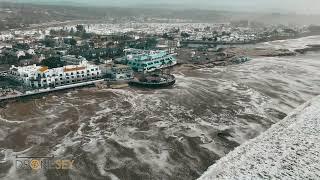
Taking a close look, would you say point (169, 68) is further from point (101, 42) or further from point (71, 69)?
point (101, 42)

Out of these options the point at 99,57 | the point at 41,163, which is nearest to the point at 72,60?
the point at 99,57

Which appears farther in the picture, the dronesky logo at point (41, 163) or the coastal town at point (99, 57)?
the coastal town at point (99, 57)

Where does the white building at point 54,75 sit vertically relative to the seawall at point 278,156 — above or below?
above

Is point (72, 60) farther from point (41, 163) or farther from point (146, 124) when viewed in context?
point (41, 163)

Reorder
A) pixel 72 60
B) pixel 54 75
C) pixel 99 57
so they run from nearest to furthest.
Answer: pixel 54 75, pixel 72 60, pixel 99 57

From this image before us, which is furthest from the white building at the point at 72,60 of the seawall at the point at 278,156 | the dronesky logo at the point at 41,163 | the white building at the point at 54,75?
the seawall at the point at 278,156

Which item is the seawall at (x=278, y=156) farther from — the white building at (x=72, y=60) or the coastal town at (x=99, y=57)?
the white building at (x=72, y=60)

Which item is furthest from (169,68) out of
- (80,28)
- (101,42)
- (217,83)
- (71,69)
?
(80,28)
